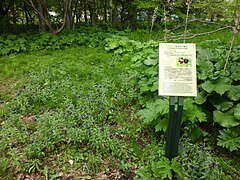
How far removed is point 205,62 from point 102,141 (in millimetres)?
2053

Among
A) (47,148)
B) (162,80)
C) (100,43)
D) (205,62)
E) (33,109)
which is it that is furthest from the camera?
(100,43)

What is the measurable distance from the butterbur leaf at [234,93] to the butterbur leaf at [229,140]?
1.42 feet

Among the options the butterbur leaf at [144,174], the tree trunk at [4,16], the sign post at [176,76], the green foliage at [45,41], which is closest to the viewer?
the sign post at [176,76]

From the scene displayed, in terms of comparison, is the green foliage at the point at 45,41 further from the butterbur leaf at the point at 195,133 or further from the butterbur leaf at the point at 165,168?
the butterbur leaf at the point at 165,168

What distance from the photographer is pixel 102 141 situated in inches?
97.0

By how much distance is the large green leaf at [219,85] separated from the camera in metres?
2.48

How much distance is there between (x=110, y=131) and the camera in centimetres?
289

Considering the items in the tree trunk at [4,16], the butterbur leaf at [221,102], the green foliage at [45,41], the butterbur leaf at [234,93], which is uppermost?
the tree trunk at [4,16]

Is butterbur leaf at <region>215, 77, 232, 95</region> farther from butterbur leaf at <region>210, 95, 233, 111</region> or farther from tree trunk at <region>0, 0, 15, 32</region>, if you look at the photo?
tree trunk at <region>0, 0, 15, 32</region>

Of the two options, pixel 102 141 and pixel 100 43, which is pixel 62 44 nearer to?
pixel 100 43

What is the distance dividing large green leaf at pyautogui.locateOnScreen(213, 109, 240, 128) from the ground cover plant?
0.06 feet

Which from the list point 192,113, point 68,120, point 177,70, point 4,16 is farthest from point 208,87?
point 4,16

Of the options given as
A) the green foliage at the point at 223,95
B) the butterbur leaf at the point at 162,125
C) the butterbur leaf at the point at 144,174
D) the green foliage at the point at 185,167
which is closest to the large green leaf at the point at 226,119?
the green foliage at the point at 223,95

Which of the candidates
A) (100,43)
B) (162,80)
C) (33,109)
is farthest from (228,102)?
(100,43)
